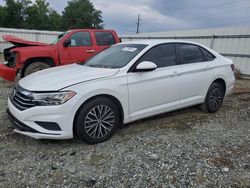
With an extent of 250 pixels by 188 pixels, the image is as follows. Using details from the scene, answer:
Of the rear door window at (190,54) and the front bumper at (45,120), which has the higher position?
the rear door window at (190,54)

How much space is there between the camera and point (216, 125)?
177 inches

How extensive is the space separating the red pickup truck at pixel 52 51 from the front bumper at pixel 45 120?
363cm

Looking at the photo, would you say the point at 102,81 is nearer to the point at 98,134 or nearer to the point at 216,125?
the point at 98,134

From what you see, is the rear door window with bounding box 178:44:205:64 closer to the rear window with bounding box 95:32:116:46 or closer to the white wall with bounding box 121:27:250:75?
the rear window with bounding box 95:32:116:46

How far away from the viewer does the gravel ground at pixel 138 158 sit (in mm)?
2744

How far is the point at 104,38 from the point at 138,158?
5.50 m

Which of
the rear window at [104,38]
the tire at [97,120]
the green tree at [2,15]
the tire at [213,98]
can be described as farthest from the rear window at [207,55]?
the green tree at [2,15]

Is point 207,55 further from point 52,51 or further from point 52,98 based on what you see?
point 52,51

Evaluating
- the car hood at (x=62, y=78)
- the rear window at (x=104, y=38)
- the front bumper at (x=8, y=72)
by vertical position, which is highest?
the rear window at (x=104, y=38)

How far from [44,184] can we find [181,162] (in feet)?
5.68

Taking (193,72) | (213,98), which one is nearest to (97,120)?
(193,72)

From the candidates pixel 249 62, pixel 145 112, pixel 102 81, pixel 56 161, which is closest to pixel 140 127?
pixel 145 112

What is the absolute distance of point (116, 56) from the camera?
432 cm

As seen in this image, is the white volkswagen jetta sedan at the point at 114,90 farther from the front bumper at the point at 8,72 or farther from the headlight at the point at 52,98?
the front bumper at the point at 8,72
